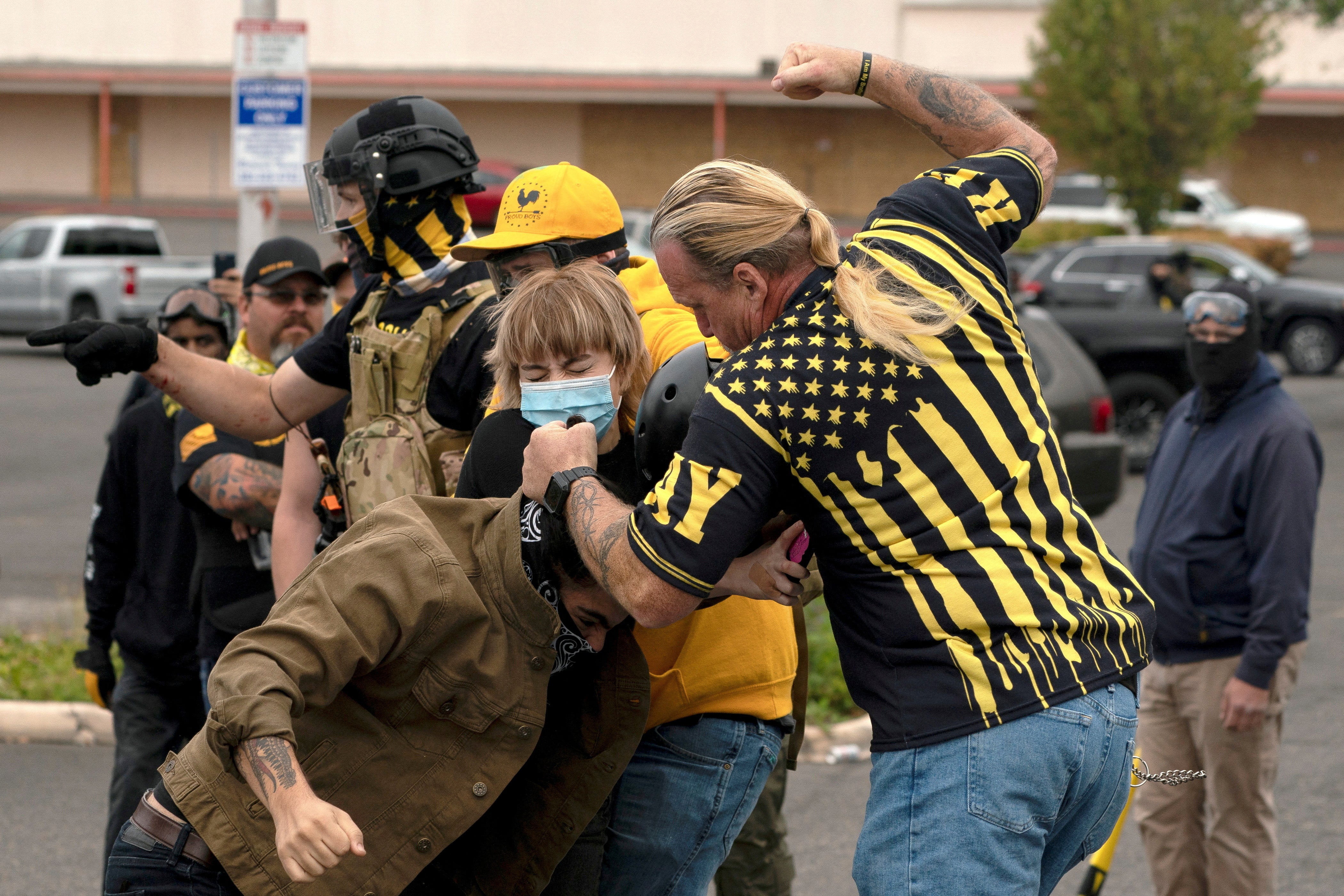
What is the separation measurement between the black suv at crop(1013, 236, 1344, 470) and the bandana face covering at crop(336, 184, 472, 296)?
617cm

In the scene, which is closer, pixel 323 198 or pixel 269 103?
pixel 323 198

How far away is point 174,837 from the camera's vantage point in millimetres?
2580

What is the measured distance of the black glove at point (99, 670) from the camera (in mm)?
A: 5012

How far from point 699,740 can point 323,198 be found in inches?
72.4

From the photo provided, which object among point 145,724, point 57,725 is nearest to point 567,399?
point 145,724

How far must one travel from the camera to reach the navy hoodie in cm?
447

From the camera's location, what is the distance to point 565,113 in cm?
3472

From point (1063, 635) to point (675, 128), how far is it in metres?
33.1

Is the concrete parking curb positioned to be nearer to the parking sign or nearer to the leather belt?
the parking sign

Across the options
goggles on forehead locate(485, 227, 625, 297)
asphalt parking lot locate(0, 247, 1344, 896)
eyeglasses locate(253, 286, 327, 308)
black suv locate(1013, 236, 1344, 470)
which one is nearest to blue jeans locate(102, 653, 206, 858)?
asphalt parking lot locate(0, 247, 1344, 896)

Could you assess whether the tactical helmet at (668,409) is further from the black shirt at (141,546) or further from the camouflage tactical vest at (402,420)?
the black shirt at (141,546)

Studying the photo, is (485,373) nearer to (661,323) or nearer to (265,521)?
(661,323)

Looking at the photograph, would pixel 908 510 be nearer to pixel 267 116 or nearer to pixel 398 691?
pixel 398 691

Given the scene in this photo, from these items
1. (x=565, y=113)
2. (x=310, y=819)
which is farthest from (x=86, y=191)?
(x=310, y=819)
